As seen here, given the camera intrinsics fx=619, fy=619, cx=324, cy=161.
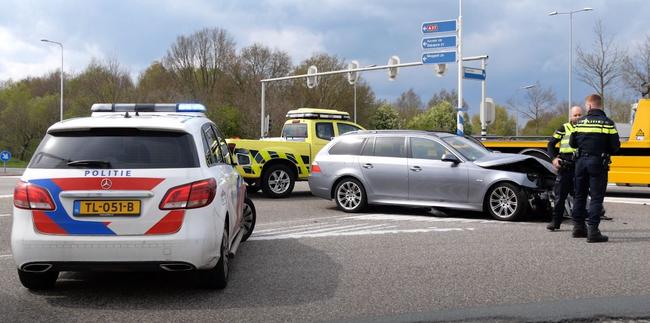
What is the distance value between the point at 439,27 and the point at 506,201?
14.9 m

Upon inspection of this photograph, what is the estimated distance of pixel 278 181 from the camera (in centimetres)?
1382

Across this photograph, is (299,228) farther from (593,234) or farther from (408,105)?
(408,105)

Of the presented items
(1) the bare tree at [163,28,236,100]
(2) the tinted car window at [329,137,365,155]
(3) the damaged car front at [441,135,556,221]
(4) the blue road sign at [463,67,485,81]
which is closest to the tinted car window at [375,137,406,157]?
(2) the tinted car window at [329,137,365,155]

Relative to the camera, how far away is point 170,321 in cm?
459

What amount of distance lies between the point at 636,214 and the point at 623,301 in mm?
6266

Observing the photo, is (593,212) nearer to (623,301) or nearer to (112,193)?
(623,301)

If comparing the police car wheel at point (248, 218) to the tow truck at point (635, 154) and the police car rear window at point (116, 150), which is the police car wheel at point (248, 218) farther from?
the tow truck at point (635, 154)

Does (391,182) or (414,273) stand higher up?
(391,182)

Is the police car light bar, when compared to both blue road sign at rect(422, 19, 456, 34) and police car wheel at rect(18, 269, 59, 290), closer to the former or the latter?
police car wheel at rect(18, 269, 59, 290)

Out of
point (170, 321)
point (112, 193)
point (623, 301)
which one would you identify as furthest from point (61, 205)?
point (623, 301)

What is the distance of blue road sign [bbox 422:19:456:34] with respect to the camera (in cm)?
2323

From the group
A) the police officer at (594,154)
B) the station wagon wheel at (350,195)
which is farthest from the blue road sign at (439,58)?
the police officer at (594,154)

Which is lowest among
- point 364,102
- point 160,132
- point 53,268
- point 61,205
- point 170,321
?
point 170,321

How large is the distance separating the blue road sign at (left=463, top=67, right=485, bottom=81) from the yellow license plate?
63.9ft
